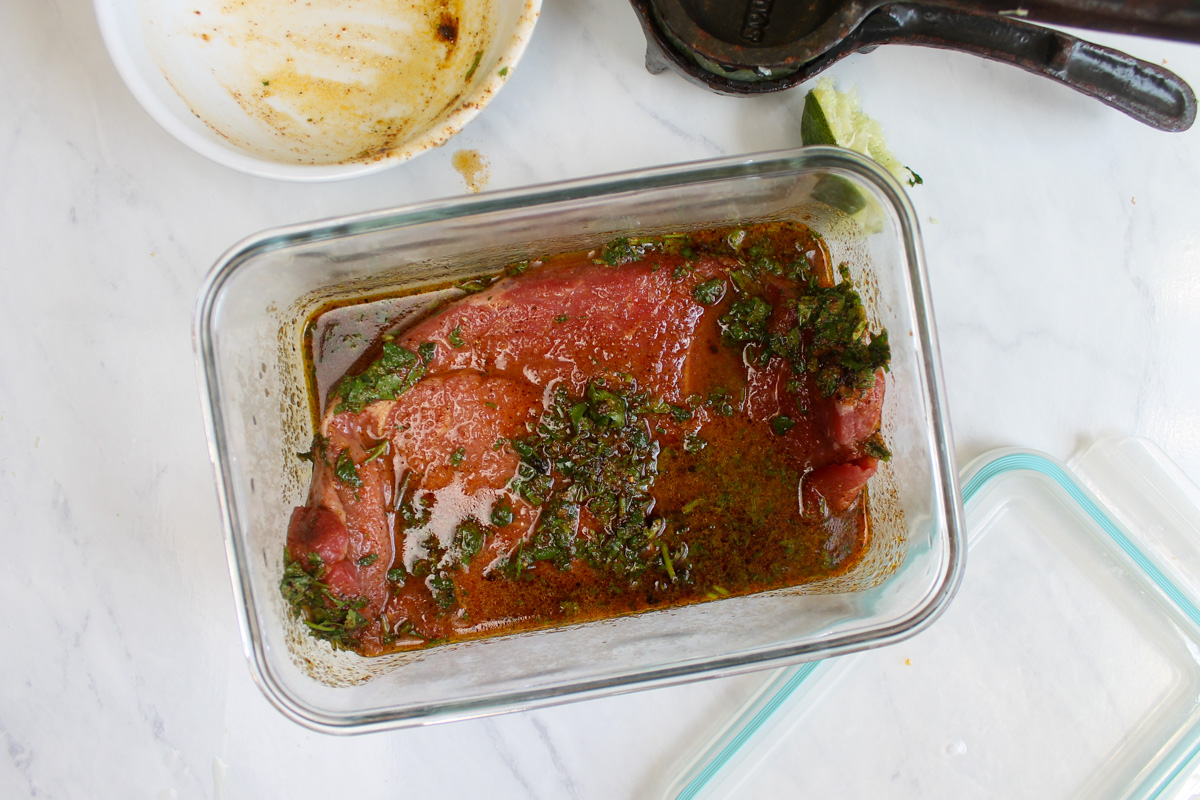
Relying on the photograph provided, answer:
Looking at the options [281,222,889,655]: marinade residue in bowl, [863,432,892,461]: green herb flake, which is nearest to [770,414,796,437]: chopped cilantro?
[281,222,889,655]: marinade residue in bowl

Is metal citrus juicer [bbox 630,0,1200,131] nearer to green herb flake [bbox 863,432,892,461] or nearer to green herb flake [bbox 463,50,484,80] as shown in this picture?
green herb flake [bbox 463,50,484,80]

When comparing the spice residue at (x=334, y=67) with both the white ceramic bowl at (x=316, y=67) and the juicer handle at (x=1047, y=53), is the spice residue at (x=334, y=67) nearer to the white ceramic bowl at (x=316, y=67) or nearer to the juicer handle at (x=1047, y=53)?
the white ceramic bowl at (x=316, y=67)

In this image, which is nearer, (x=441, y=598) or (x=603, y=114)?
(x=441, y=598)

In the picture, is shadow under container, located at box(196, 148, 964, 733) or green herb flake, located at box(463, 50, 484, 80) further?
green herb flake, located at box(463, 50, 484, 80)

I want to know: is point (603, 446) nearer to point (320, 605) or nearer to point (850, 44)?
point (320, 605)

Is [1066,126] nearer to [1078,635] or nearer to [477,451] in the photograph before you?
[1078,635]

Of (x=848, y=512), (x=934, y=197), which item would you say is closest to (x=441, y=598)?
(x=848, y=512)
